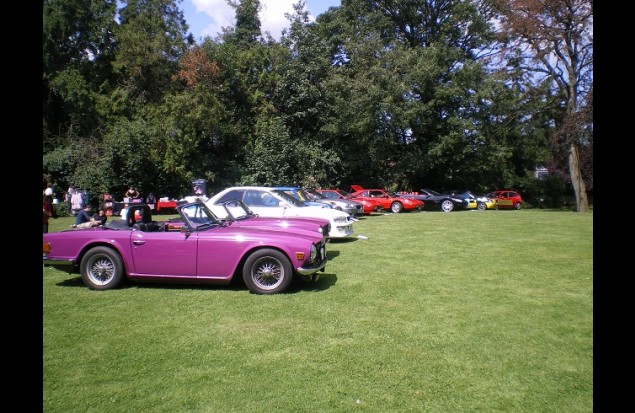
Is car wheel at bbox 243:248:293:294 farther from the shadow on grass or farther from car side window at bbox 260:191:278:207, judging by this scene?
car side window at bbox 260:191:278:207

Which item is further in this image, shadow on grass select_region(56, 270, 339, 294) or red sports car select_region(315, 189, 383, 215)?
red sports car select_region(315, 189, 383, 215)

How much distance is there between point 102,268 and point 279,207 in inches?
222

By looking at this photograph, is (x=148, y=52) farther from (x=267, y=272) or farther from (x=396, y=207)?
(x=267, y=272)

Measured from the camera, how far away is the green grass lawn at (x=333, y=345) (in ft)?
11.2

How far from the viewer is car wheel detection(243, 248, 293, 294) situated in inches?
255

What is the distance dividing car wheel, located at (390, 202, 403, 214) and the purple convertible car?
60.1 feet

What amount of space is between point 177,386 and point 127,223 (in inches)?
168

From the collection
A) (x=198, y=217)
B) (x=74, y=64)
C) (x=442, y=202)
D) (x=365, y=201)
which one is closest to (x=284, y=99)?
(x=365, y=201)

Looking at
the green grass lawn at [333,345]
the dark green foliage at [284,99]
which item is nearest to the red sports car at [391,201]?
the dark green foliage at [284,99]

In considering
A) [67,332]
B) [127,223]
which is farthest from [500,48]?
[67,332]

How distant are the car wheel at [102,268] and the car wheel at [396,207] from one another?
19525 millimetres

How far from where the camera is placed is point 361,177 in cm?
3316

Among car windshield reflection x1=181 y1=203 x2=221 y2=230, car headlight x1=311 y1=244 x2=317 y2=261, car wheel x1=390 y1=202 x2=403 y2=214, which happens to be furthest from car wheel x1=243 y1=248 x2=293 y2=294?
car wheel x1=390 y1=202 x2=403 y2=214
